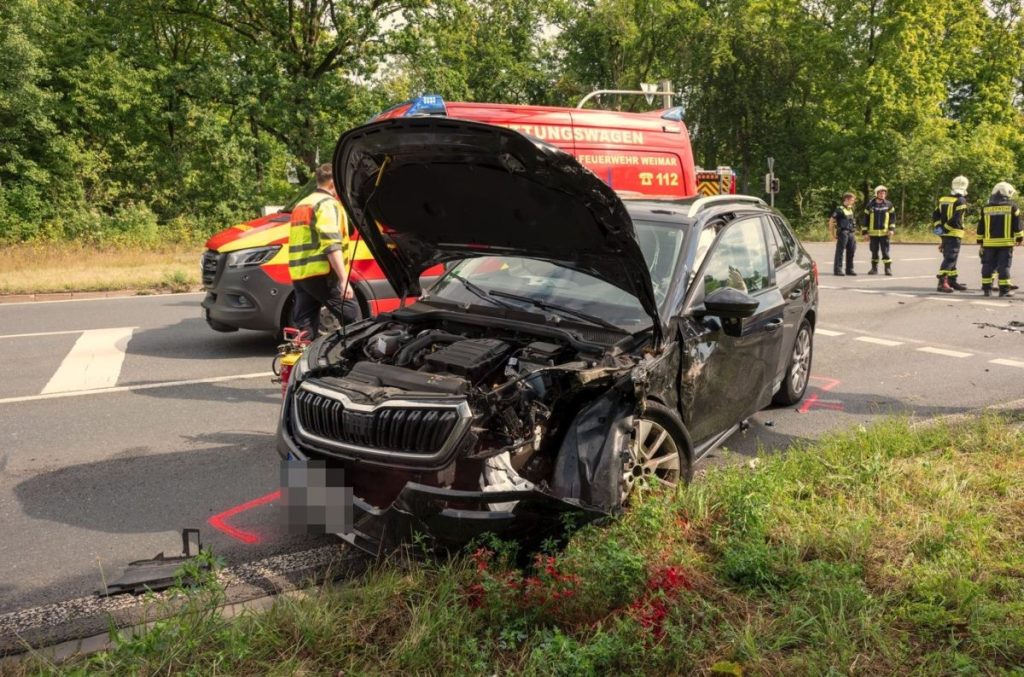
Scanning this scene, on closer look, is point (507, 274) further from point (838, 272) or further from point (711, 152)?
point (711, 152)

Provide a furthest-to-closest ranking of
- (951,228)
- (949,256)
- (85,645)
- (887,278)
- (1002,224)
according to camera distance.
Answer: (887,278) < (949,256) < (951,228) < (1002,224) < (85,645)

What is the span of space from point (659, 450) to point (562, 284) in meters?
1.15

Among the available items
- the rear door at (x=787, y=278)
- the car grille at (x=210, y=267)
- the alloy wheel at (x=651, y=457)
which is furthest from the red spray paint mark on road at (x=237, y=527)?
the car grille at (x=210, y=267)

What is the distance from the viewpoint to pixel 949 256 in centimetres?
1370

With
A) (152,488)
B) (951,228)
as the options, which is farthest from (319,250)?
(951,228)

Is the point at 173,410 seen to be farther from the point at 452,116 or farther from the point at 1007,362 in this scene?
the point at 1007,362

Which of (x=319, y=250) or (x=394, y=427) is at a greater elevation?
(x=319, y=250)

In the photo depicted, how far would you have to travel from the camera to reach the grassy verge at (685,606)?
9.12 feet

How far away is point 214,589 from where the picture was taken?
123 inches

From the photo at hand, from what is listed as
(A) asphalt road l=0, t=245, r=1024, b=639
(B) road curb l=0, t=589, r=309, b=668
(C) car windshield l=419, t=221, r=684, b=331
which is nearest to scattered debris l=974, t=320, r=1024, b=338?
(A) asphalt road l=0, t=245, r=1024, b=639

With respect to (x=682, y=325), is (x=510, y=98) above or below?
above

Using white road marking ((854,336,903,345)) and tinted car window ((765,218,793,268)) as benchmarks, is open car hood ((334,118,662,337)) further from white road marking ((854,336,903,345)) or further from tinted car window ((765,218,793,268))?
white road marking ((854,336,903,345))

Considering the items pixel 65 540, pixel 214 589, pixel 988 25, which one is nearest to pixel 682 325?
pixel 214 589

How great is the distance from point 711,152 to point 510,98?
11376 millimetres
